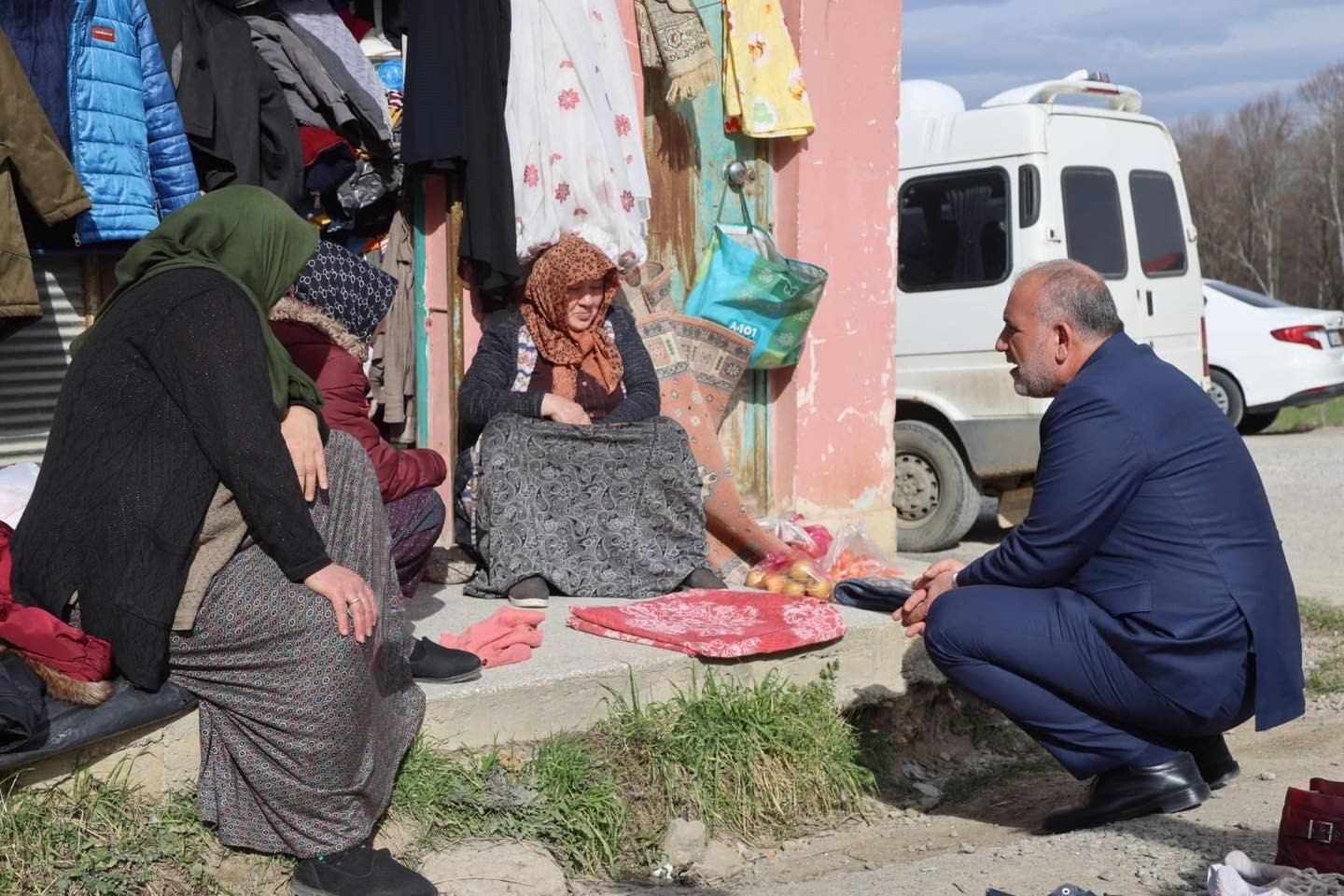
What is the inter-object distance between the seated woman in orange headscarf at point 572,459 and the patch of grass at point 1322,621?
3.03 meters

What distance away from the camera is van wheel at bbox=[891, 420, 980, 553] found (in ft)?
27.2

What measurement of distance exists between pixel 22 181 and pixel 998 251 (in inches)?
222

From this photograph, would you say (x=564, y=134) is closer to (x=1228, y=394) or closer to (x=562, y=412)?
(x=562, y=412)

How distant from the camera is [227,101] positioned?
4625 millimetres

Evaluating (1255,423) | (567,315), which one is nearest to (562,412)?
(567,315)

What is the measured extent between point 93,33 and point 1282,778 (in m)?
4.47

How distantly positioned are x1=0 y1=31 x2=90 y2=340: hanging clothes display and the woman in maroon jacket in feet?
2.43

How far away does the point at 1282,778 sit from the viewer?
4348mm

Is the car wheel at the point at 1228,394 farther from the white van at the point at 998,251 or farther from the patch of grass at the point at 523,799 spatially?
the patch of grass at the point at 523,799

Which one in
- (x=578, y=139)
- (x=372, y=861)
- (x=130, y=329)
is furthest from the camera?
(x=578, y=139)

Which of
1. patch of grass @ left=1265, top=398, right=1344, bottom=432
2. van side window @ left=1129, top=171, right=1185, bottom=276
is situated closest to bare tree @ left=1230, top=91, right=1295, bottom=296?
patch of grass @ left=1265, top=398, right=1344, bottom=432

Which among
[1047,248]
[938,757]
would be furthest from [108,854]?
[1047,248]

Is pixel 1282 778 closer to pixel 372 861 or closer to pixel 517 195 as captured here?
pixel 372 861

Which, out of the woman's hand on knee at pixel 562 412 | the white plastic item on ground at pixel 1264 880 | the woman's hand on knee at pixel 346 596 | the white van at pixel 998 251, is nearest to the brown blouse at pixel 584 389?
the woman's hand on knee at pixel 562 412
